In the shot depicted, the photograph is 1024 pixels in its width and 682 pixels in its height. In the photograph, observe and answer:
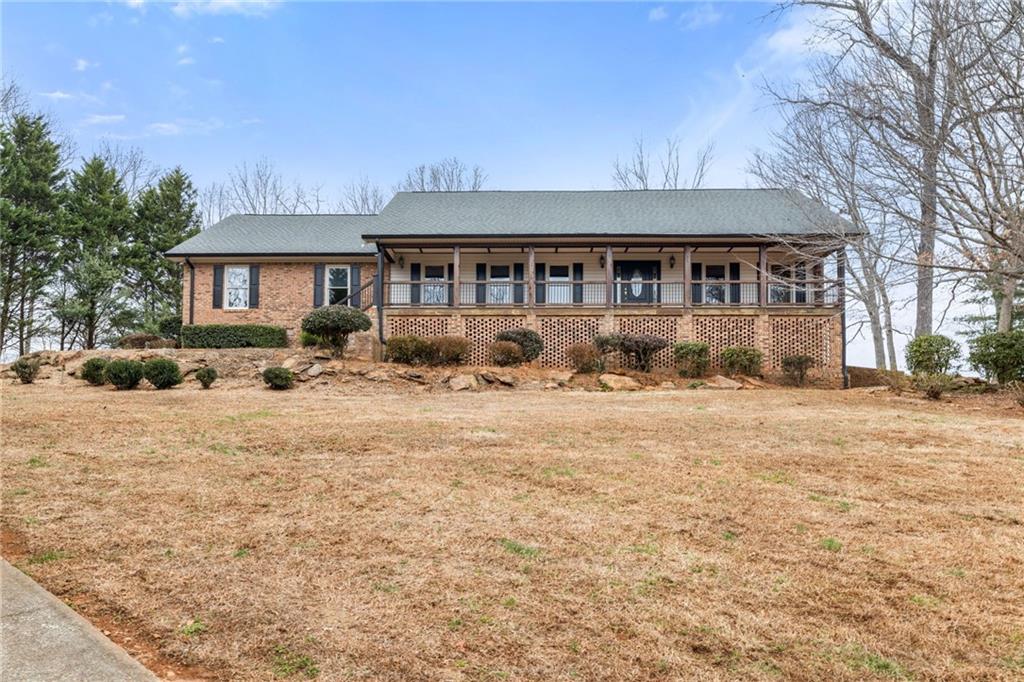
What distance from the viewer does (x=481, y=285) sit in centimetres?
2106

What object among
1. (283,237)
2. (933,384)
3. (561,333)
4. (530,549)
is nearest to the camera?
(530,549)

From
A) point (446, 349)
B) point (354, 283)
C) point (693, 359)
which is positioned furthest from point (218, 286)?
point (693, 359)

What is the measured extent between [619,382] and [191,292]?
15.5m

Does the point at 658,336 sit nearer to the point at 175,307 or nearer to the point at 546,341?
the point at 546,341

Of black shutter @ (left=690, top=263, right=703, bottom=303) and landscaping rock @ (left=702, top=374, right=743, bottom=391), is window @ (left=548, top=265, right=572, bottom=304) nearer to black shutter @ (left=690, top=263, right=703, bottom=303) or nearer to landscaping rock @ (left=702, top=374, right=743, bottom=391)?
black shutter @ (left=690, top=263, right=703, bottom=303)

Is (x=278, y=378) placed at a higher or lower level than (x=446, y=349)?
lower

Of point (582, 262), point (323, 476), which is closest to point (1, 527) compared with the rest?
point (323, 476)

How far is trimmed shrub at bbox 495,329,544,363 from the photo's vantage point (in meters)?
16.8

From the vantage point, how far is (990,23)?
8211 mm

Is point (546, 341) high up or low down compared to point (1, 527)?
up

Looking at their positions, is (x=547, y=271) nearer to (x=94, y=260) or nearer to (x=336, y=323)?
(x=336, y=323)

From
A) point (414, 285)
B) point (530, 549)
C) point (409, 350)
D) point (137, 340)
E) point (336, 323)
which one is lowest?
point (530, 549)

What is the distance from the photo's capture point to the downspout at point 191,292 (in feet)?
69.1

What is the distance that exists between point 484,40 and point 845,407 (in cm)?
1215
